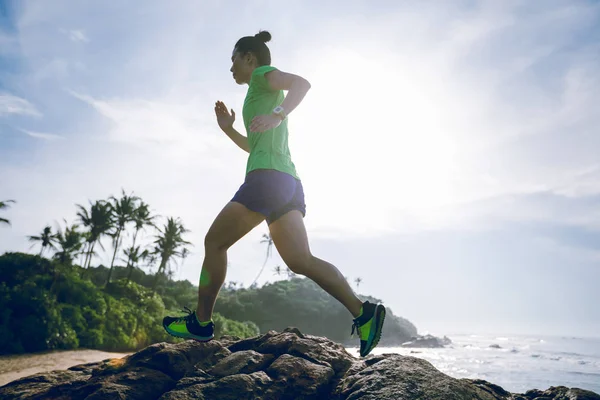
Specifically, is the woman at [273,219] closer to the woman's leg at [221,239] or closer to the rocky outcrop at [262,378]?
the woman's leg at [221,239]

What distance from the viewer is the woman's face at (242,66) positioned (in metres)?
2.85

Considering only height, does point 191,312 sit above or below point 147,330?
above

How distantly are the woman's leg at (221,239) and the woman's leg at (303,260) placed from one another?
6.9 inches

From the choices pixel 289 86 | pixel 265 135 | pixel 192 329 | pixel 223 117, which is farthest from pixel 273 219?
pixel 223 117

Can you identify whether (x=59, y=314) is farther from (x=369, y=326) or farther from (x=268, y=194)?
(x=369, y=326)

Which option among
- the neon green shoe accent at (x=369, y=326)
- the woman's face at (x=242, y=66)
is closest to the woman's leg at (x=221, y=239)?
the neon green shoe accent at (x=369, y=326)

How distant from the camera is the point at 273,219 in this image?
98.0 inches

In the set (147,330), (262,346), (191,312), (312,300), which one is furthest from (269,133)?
(312,300)

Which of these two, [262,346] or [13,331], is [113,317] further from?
[262,346]

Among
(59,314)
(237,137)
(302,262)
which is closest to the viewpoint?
(302,262)

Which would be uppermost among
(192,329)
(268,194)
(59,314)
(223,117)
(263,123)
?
(223,117)

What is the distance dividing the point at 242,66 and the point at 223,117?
2.07ft

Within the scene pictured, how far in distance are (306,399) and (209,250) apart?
111 cm

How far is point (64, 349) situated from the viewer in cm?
1752
